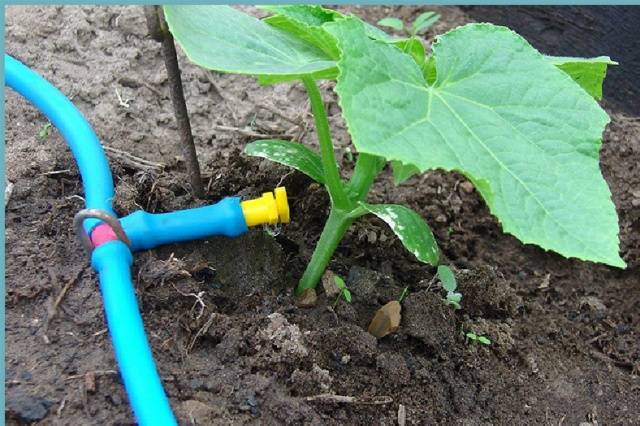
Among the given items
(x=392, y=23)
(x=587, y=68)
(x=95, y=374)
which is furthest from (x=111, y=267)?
(x=392, y=23)

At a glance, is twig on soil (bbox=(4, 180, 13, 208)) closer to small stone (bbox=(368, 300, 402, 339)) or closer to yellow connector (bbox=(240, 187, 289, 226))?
yellow connector (bbox=(240, 187, 289, 226))

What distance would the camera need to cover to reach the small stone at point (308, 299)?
1.56 meters

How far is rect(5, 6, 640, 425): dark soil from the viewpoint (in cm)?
133

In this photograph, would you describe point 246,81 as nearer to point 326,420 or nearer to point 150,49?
point 150,49

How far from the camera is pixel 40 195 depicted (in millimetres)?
1604

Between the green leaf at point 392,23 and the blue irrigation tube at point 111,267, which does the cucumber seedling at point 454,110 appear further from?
the green leaf at point 392,23

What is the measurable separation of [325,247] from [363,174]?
0.57 ft

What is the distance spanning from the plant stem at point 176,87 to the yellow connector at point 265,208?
6.4 inches

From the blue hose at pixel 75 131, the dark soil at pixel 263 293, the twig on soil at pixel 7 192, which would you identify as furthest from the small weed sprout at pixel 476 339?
the twig on soil at pixel 7 192

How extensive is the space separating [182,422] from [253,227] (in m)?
0.50

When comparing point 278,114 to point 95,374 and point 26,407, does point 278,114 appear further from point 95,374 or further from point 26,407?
point 26,407

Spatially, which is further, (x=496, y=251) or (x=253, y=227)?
(x=496, y=251)

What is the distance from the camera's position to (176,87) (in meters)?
1.51

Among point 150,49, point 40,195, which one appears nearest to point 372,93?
point 40,195
